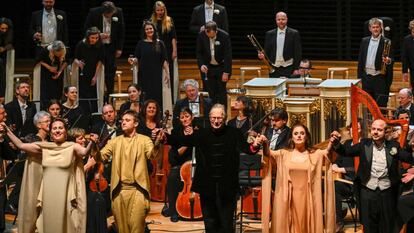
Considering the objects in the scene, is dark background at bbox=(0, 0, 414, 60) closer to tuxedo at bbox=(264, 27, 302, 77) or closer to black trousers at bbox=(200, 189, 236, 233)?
tuxedo at bbox=(264, 27, 302, 77)

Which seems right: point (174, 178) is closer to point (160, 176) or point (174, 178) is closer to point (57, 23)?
point (160, 176)

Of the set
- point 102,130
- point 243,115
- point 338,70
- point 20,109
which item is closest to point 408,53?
point 338,70

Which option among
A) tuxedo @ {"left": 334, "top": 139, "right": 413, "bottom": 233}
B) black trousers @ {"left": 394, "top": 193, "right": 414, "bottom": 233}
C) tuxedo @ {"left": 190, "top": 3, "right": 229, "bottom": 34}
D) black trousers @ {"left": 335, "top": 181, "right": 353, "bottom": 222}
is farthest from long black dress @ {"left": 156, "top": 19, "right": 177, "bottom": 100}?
black trousers @ {"left": 394, "top": 193, "right": 414, "bottom": 233}

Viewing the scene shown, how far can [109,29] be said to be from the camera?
13977 mm

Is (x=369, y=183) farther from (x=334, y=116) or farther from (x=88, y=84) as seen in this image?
(x=88, y=84)

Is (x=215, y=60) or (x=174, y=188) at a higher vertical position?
(x=215, y=60)

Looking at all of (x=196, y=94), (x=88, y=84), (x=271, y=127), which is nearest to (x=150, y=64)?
(x=88, y=84)

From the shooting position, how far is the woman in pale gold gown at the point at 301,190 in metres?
9.39

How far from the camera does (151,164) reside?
37.0 ft

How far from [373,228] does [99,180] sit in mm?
2562

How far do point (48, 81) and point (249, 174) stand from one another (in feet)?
13.5

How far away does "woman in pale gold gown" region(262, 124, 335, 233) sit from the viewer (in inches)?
370

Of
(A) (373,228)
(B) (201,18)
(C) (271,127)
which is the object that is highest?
(B) (201,18)

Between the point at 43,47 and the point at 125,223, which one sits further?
the point at 43,47
